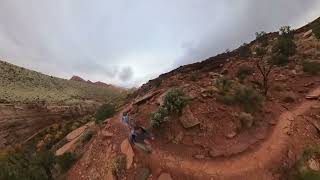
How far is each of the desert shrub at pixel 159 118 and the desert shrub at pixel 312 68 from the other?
11.8 m

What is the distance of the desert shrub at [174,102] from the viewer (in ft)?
68.4

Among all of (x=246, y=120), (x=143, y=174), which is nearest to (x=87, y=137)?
(x=143, y=174)

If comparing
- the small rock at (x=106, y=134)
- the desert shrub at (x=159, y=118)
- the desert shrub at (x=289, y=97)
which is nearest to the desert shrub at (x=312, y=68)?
the desert shrub at (x=289, y=97)

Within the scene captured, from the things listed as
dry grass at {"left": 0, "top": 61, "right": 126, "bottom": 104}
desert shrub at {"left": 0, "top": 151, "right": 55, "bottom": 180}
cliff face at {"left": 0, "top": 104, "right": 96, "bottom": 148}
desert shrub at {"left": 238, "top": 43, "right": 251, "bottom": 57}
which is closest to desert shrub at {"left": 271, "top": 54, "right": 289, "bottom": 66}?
desert shrub at {"left": 238, "top": 43, "right": 251, "bottom": 57}

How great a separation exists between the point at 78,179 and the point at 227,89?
1059cm

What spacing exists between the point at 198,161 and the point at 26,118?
3684 cm

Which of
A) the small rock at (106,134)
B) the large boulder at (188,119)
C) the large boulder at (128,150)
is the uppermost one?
the small rock at (106,134)

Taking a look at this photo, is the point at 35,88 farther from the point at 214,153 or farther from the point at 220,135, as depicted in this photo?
the point at 214,153

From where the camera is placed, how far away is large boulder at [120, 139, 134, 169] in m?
19.0

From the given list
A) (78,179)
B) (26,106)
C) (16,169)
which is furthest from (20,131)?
(78,179)

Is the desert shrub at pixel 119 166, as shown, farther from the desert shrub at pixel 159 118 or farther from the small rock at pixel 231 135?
the small rock at pixel 231 135

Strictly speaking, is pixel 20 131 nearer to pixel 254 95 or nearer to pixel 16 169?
pixel 16 169

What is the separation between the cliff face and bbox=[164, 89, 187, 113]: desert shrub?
1167 inches

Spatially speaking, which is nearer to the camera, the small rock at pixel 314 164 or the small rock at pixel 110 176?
the small rock at pixel 314 164
